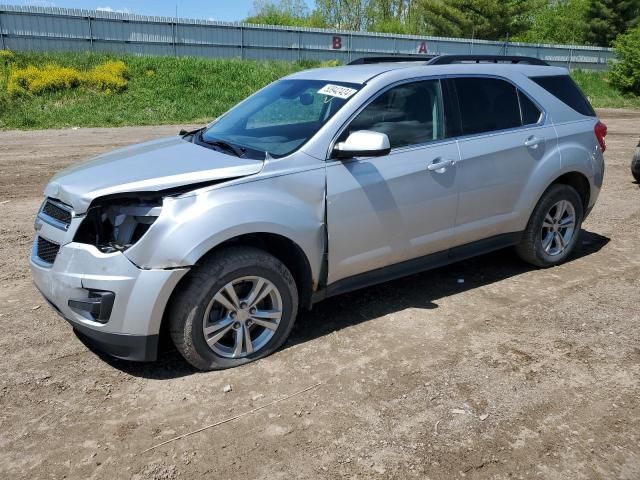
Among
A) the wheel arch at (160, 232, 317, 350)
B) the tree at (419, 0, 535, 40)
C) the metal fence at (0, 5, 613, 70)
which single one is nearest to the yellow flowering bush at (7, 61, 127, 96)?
the metal fence at (0, 5, 613, 70)

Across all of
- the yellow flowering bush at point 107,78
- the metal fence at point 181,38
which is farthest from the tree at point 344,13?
the yellow flowering bush at point 107,78

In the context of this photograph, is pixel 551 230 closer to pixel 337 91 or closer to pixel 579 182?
pixel 579 182

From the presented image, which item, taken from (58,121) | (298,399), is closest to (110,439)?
(298,399)

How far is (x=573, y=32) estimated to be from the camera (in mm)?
52188

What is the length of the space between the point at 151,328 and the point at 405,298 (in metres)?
2.20

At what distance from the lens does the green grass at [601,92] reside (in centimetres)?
2744

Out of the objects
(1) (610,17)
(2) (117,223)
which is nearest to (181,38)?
(2) (117,223)

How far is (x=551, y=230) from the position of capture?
5.40m

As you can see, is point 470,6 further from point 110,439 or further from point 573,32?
point 110,439

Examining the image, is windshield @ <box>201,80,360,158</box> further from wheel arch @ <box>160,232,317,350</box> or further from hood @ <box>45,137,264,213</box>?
wheel arch @ <box>160,232,317,350</box>

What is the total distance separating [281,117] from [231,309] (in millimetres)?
1676

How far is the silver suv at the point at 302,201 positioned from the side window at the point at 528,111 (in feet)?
0.05

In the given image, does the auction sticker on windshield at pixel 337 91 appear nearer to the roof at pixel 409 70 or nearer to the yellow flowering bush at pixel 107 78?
the roof at pixel 409 70

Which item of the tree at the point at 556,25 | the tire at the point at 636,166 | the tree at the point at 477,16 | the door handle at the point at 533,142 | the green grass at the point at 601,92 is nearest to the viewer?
the door handle at the point at 533,142
